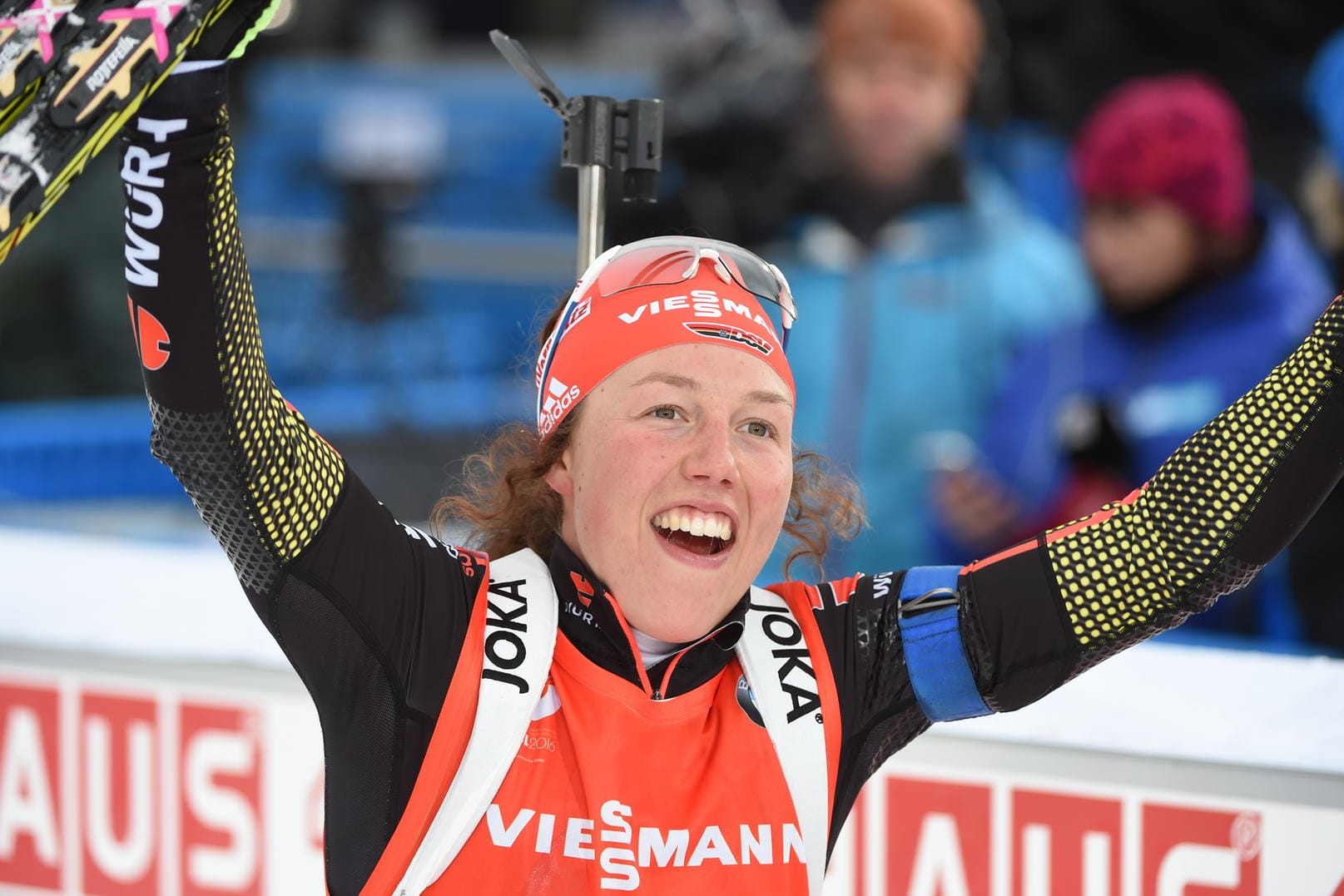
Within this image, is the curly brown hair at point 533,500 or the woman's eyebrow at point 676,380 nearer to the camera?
the woman's eyebrow at point 676,380

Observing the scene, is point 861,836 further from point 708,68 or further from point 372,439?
point 372,439

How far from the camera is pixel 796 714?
6.51 feet

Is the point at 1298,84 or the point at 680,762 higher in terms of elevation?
the point at 1298,84

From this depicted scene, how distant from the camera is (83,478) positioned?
6316mm

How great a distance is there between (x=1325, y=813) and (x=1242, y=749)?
0.43ft

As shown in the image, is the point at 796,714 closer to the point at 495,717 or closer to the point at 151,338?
the point at 495,717

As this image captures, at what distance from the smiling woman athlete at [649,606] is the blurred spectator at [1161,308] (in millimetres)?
1815

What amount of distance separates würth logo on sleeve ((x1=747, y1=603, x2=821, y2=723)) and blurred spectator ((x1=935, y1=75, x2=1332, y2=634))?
6.31 ft

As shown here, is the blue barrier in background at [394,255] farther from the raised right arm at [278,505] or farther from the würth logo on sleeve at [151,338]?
the würth logo on sleeve at [151,338]

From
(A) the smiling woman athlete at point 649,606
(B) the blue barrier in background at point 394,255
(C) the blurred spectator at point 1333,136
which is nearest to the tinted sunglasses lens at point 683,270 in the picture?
(A) the smiling woman athlete at point 649,606

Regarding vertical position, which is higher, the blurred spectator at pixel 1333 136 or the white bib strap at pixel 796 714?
the blurred spectator at pixel 1333 136

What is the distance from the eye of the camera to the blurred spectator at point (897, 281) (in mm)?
4262

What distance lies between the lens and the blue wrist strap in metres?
2.05

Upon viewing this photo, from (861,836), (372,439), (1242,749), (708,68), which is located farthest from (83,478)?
(1242,749)
